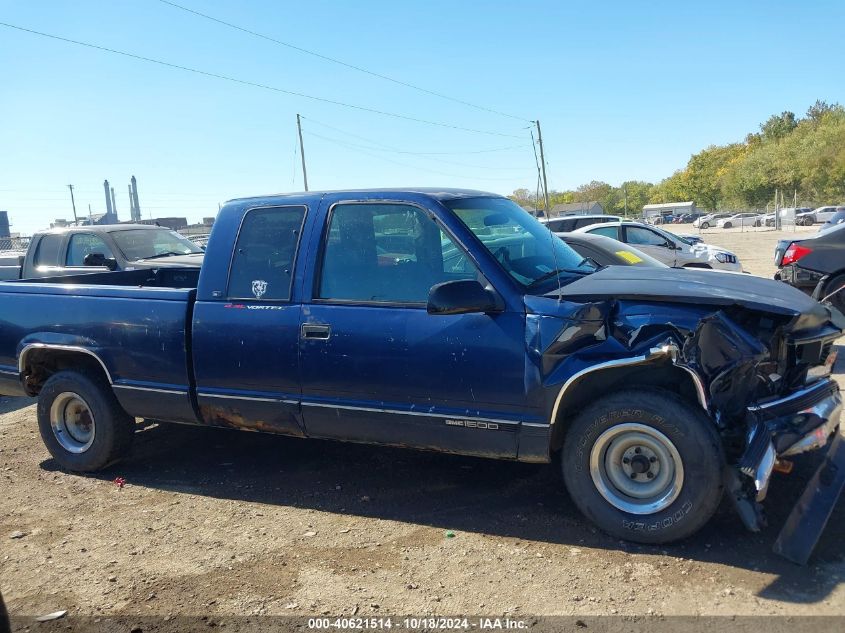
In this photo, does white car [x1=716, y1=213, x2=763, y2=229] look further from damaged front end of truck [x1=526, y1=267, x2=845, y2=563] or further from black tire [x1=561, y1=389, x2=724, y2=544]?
black tire [x1=561, y1=389, x2=724, y2=544]

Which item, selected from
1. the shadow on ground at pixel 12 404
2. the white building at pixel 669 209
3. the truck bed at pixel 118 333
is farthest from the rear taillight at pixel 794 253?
the white building at pixel 669 209

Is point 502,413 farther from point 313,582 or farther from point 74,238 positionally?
point 74,238

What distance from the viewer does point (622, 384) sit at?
4.01 meters

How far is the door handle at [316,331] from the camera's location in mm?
4461

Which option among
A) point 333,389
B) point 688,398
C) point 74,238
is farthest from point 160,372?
point 74,238

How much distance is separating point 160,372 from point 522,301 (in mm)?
2646

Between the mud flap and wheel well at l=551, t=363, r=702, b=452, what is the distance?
2.55 ft

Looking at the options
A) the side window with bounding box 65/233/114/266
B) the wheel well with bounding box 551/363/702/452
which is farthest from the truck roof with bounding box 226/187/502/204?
the side window with bounding box 65/233/114/266

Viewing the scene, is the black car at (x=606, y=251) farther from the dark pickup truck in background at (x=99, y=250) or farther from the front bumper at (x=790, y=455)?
the dark pickup truck in background at (x=99, y=250)

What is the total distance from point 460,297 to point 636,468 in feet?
4.40

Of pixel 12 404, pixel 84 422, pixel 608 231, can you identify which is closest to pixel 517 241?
pixel 84 422

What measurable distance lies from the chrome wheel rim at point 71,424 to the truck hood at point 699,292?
12.5 ft

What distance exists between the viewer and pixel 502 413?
13.4 feet

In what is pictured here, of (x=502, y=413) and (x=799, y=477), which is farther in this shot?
(x=799, y=477)
